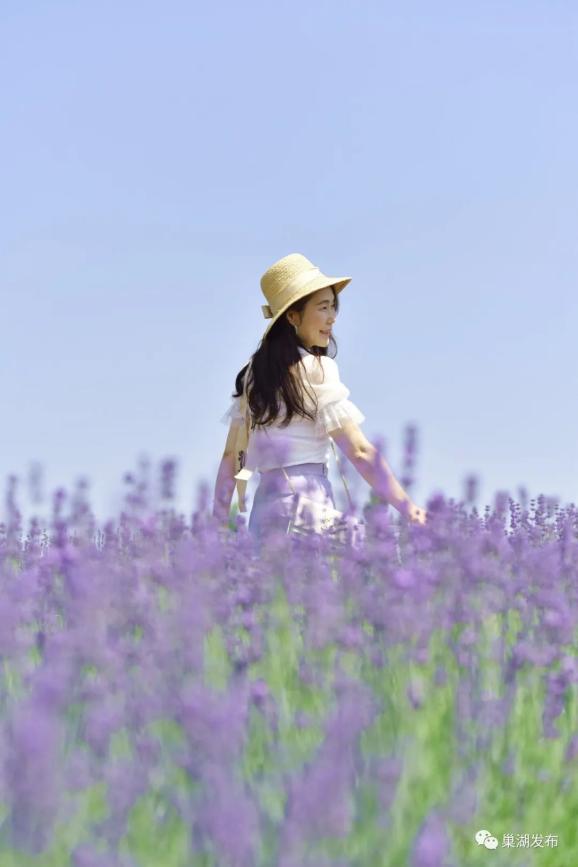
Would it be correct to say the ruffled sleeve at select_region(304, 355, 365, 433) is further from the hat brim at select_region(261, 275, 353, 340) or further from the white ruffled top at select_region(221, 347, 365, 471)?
the hat brim at select_region(261, 275, 353, 340)

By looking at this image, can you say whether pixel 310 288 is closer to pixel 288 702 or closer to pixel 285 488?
pixel 285 488

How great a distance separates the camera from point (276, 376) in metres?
4.69

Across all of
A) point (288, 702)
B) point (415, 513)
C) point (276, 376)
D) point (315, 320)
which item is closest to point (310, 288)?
point (315, 320)

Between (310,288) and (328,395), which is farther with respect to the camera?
(310,288)

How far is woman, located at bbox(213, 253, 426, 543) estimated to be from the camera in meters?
4.52

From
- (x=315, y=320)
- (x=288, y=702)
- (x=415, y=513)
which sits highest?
(x=315, y=320)

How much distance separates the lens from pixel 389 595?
2.71 metres

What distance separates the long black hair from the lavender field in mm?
989

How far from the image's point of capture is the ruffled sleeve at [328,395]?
4523 mm

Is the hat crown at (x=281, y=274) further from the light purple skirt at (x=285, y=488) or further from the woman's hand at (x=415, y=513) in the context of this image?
the woman's hand at (x=415, y=513)

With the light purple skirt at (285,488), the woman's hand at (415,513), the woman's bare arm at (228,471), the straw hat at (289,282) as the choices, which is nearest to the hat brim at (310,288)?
the straw hat at (289,282)

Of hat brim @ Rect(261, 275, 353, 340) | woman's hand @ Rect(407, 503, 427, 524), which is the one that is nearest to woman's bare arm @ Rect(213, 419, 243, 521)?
hat brim @ Rect(261, 275, 353, 340)

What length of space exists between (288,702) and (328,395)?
6.69ft

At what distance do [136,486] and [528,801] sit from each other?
1.63m
